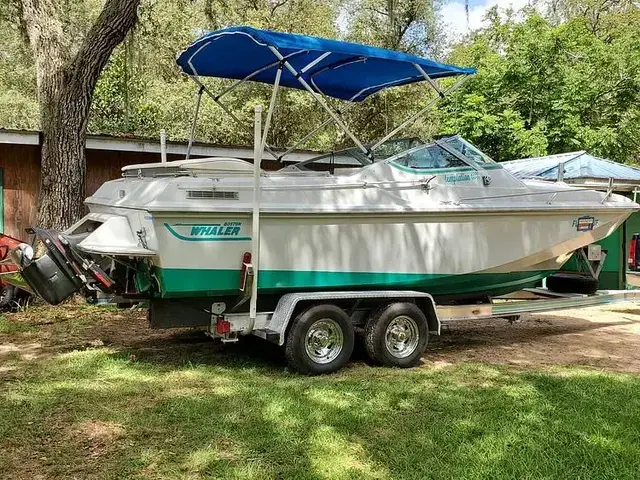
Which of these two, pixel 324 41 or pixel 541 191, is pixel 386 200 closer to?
pixel 324 41

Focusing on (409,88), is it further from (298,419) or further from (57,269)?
(298,419)

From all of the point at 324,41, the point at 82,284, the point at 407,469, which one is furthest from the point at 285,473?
the point at 324,41

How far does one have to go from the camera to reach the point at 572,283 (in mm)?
8477

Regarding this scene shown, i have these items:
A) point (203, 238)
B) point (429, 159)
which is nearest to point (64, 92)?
point (203, 238)

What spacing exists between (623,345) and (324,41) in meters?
5.06

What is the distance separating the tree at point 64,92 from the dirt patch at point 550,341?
566 centimetres

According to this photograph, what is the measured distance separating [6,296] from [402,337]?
5653 mm

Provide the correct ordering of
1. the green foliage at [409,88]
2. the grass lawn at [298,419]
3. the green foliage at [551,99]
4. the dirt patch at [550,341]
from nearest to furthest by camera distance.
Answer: the grass lawn at [298,419] → the dirt patch at [550,341] → the green foliage at [551,99] → the green foliage at [409,88]

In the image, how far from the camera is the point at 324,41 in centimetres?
602

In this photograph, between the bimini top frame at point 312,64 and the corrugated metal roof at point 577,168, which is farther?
the corrugated metal roof at point 577,168

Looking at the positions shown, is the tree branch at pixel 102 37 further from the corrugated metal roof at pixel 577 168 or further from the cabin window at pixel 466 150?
the corrugated metal roof at pixel 577 168

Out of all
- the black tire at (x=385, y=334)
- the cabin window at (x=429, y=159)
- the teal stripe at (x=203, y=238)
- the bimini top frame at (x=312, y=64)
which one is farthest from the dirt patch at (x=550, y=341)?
the bimini top frame at (x=312, y=64)

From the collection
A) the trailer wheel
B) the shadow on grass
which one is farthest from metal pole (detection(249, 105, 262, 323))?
the shadow on grass

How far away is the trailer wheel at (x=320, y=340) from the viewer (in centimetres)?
593
